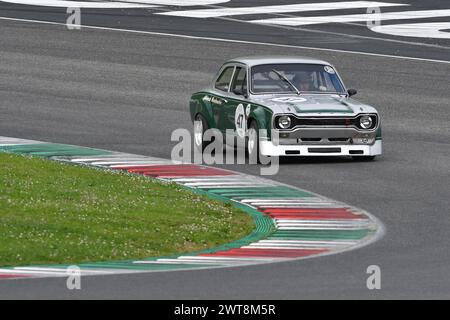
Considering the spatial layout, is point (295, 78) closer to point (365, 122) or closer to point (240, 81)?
point (240, 81)

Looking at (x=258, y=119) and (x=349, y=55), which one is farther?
(x=349, y=55)

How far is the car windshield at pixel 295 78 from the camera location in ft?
71.9

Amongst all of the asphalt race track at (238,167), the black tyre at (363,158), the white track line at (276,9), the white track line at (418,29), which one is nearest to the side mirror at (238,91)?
the asphalt race track at (238,167)

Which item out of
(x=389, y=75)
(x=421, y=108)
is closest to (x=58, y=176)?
(x=421, y=108)

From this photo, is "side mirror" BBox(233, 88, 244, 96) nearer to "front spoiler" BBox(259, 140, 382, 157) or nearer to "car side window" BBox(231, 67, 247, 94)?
"car side window" BBox(231, 67, 247, 94)

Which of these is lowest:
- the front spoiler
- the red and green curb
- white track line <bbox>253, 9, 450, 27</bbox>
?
the red and green curb

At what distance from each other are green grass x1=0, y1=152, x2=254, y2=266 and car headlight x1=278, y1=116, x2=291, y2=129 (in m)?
2.24

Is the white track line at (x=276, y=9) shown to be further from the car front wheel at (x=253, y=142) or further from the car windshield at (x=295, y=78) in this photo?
the car front wheel at (x=253, y=142)

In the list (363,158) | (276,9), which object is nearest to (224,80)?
(363,158)

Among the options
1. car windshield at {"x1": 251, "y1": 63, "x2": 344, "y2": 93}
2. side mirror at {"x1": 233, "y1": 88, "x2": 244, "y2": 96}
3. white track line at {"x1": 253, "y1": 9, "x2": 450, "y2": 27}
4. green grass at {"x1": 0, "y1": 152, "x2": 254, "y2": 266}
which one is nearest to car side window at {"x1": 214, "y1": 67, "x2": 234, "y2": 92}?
side mirror at {"x1": 233, "y1": 88, "x2": 244, "y2": 96}

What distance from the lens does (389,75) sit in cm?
3111

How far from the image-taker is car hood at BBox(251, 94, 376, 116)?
68.7ft
